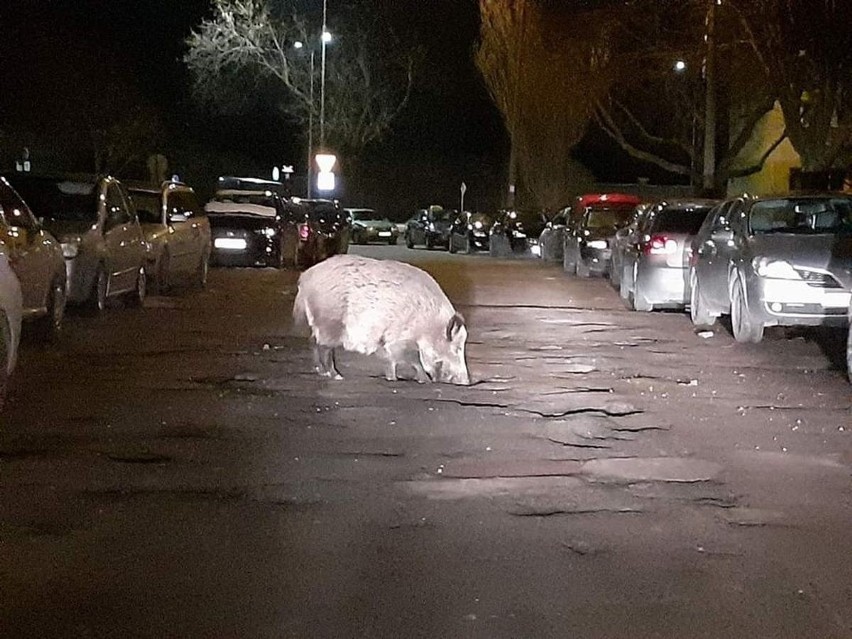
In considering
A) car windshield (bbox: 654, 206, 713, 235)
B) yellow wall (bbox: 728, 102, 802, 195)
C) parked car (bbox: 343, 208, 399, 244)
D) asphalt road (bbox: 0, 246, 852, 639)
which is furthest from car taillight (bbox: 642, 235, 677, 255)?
parked car (bbox: 343, 208, 399, 244)

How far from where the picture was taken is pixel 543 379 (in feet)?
40.2

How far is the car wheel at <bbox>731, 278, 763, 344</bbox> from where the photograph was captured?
14.4 metres

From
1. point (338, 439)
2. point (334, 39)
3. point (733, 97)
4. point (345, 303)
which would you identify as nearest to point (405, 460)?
point (338, 439)

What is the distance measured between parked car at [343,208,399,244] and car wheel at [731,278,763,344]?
34604mm

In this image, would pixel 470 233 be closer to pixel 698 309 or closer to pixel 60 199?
pixel 698 309

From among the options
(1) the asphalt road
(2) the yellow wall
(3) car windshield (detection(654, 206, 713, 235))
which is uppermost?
(2) the yellow wall

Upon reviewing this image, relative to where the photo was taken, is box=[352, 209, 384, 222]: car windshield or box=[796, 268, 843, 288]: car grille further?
box=[352, 209, 384, 222]: car windshield

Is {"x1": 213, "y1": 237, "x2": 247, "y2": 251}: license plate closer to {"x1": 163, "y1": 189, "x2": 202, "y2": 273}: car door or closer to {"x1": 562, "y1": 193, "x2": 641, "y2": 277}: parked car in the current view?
{"x1": 163, "y1": 189, "x2": 202, "y2": 273}: car door

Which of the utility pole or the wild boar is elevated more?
the utility pole

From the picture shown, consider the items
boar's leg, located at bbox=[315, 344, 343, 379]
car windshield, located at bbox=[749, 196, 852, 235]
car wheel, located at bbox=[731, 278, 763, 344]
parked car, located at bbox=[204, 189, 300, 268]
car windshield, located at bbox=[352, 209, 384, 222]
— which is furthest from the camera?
car windshield, located at bbox=[352, 209, 384, 222]

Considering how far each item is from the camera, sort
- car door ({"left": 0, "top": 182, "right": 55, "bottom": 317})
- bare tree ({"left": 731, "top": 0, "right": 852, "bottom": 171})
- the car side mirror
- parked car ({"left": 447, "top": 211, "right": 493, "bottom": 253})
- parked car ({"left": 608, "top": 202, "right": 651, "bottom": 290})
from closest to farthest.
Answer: car door ({"left": 0, "top": 182, "right": 55, "bottom": 317}) → the car side mirror → parked car ({"left": 608, "top": 202, "right": 651, "bottom": 290}) → bare tree ({"left": 731, "top": 0, "right": 852, "bottom": 171}) → parked car ({"left": 447, "top": 211, "right": 493, "bottom": 253})

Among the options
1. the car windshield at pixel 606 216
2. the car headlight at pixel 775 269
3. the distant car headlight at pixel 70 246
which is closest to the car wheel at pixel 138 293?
the distant car headlight at pixel 70 246

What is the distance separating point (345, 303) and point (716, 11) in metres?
20.5

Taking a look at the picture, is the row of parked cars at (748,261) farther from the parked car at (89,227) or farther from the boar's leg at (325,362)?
the parked car at (89,227)
